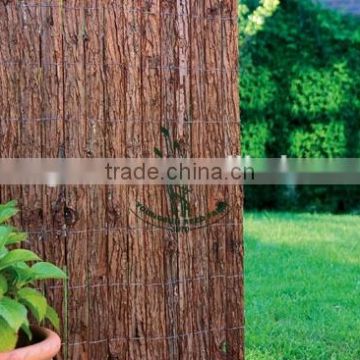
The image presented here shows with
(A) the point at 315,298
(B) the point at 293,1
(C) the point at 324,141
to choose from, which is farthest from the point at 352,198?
(A) the point at 315,298

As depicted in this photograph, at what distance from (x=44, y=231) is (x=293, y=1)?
6336 millimetres

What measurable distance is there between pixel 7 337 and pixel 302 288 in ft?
11.6

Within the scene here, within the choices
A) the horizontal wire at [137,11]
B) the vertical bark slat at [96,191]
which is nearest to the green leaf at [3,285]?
the vertical bark slat at [96,191]

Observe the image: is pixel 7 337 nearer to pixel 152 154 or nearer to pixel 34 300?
pixel 34 300

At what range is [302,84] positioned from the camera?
9.22 m

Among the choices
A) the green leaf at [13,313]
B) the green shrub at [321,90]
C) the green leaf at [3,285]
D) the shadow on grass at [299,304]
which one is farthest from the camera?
the green shrub at [321,90]

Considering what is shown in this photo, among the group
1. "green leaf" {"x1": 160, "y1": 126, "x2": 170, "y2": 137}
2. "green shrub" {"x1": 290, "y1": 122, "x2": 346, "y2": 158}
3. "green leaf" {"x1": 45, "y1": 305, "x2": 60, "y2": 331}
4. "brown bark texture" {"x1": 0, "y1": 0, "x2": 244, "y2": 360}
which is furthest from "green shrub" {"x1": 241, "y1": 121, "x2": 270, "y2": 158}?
"green leaf" {"x1": 45, "y1": 305, "x2": 60, "y2": 331}

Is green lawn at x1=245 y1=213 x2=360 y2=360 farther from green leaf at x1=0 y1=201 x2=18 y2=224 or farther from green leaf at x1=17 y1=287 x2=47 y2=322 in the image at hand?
green leaf at x1=0 y1=201 x2=18 y2=224

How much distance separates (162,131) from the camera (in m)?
3.72

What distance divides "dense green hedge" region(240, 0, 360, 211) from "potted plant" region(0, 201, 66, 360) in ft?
20.4

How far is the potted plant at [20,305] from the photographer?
9.49 feet

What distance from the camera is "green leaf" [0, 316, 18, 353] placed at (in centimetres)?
288

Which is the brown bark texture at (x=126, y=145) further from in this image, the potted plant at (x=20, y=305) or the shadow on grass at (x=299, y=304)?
the shadow on grass at (x=299, y=304)

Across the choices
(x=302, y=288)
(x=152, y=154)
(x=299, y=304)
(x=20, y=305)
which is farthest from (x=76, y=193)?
(x=302, y=288)
